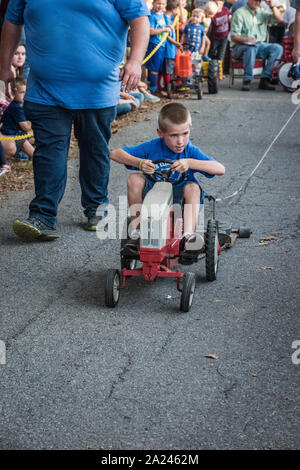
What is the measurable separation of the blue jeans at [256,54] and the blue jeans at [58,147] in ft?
33.3

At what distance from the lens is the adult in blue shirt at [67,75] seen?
4984 millimetres

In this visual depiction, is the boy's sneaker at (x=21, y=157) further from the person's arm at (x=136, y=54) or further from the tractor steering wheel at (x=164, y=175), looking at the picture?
the tractor steering wheel at (x=164, y=175)

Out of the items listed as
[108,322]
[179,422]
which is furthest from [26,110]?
[179,422]

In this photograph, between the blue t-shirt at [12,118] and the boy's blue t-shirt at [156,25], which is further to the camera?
the boy's blue t-shirt at [156,25]

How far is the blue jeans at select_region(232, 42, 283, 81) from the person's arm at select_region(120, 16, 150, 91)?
10.3 meters

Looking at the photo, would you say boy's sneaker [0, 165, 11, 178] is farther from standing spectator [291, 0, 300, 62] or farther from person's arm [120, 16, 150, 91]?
standing spectator [291, 0, 300, 62]

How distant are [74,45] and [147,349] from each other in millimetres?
2464

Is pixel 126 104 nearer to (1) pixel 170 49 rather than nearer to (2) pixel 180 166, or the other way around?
(1) pixel 170 49

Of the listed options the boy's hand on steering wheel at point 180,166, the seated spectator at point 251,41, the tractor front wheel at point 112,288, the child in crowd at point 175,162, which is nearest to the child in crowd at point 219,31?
the seated spectator at point 251,41

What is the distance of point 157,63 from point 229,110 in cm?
183

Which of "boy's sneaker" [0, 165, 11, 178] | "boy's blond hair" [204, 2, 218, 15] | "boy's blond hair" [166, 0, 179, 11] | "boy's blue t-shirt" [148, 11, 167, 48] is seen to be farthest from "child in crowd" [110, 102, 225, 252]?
"boy's blond hair" [204, 2, 218, 15]

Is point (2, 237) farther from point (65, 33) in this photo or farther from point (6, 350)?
point (6, 350)

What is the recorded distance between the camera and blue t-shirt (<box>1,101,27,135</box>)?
7.61 m

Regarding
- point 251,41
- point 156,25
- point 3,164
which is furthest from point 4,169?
point 251,41
